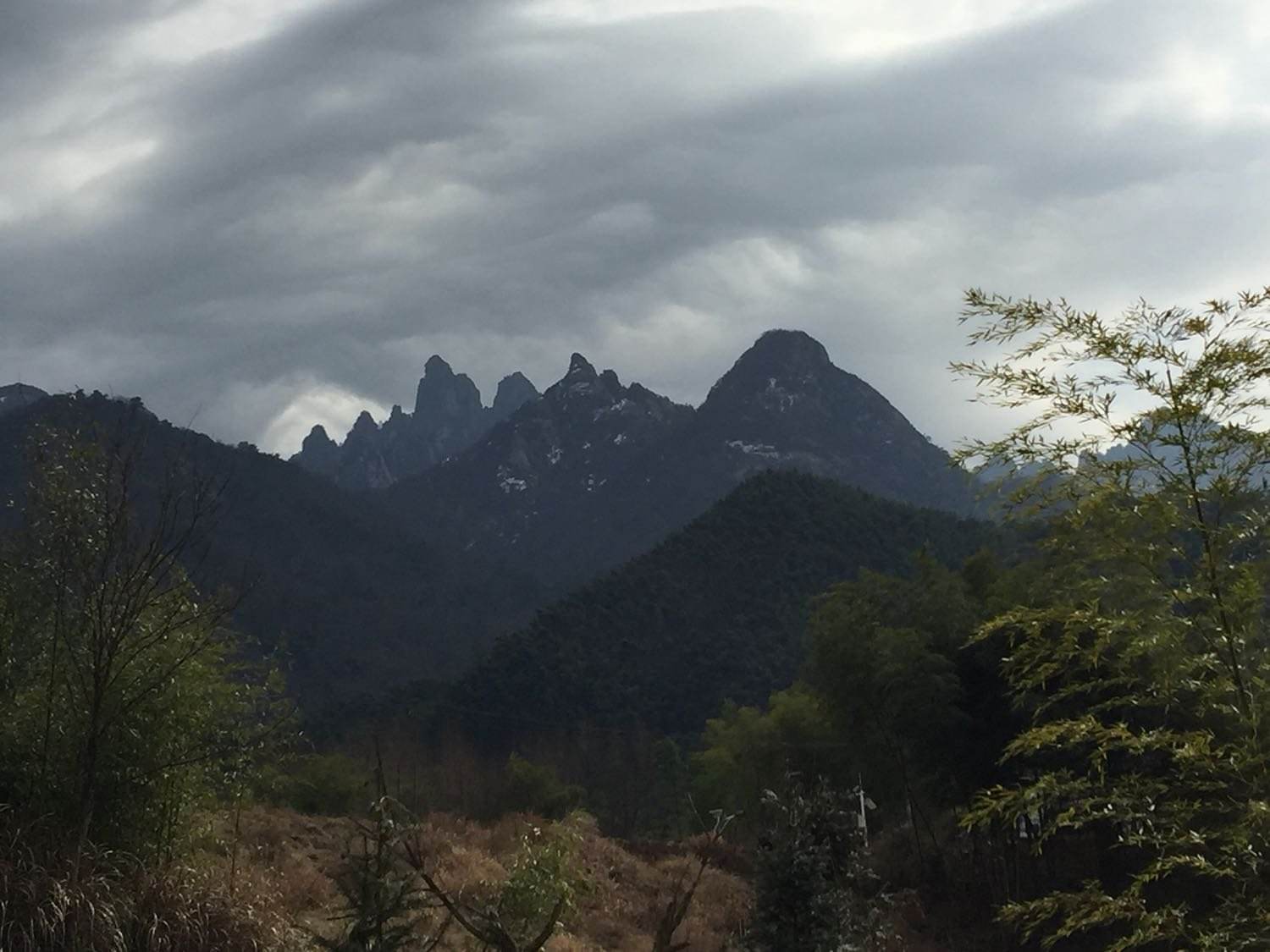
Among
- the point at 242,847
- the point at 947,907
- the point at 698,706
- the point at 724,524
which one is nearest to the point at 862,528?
the point at 724,524

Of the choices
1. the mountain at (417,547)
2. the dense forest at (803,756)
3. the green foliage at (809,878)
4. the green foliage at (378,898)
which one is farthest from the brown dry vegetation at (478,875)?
the mountain at (417,547)

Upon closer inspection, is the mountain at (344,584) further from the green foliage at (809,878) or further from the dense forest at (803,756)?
the green foliage at (809,878)

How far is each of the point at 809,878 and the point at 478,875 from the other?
17.4 feet

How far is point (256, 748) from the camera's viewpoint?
Answer: 29.6 feet

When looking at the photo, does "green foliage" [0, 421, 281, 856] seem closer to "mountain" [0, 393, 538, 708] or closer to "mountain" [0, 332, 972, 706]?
"mountain" [0, 332, 972, 706]

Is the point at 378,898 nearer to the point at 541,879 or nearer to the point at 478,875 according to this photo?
the point at 541,879

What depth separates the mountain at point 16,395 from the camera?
487 ft

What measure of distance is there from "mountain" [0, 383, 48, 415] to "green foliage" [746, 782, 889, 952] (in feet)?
495

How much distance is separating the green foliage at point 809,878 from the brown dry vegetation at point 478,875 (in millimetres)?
1091

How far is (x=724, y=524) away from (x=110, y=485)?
75.8 meters

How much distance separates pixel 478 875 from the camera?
44.0ft

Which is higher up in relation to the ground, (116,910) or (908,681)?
(116,910)

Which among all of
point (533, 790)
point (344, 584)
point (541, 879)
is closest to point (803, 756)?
point (533, 790)

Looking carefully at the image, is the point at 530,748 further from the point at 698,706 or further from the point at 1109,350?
the point at 1109,350
